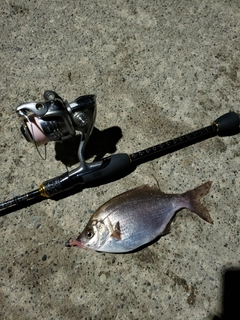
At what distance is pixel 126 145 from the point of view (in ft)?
7.84

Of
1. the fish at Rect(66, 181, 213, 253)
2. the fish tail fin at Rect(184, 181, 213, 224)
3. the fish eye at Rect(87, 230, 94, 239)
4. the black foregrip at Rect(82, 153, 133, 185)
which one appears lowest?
the fish tail fin at Rect(184, 181, 213, 224)

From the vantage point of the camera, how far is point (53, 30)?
8.96 ft

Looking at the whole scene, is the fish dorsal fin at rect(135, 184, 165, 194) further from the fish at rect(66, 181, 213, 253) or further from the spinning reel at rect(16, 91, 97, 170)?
the spinning reel at rect(16, 91, 97, 170)

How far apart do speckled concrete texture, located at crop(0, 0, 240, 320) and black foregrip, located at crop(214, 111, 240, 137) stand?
0.12 metres

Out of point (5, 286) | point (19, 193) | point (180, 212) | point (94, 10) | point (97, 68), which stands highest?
point (94, 10)

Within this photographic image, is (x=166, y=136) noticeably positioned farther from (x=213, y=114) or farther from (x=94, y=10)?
(x=94, y=10)

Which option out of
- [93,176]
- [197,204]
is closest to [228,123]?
[197,204]

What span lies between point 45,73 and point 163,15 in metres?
1.05

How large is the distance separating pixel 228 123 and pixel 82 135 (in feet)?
3.15

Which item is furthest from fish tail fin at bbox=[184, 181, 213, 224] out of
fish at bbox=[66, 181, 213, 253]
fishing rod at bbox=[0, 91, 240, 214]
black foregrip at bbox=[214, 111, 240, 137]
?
black foregrip at bbox=[214, 111, 240, 137]

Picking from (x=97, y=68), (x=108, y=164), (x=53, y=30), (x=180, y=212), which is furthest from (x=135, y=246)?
(x=53, y=30)

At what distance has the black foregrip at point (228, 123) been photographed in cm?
226

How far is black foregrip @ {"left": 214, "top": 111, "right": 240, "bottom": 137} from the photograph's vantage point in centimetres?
226

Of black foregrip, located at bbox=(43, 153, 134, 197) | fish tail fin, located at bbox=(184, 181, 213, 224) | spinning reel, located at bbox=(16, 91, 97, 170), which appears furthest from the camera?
fish tail fin, located at bbox=(184, 181, 213, 224)
